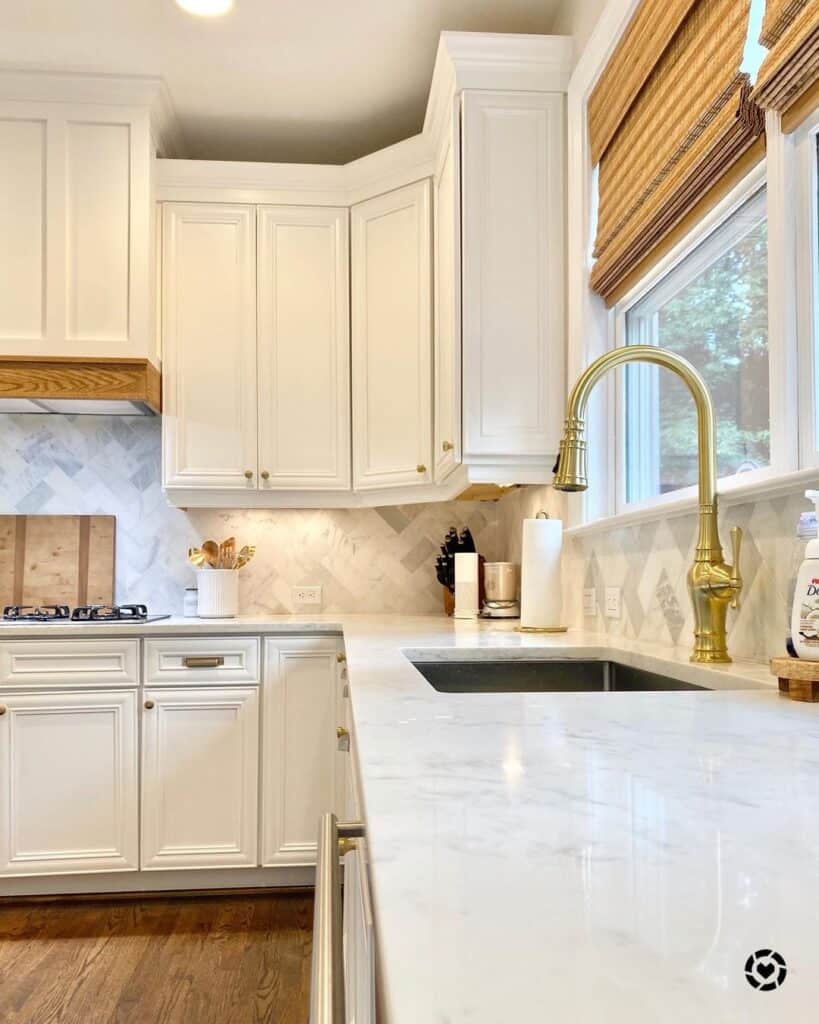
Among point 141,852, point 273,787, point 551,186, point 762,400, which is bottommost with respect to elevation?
point 141,852

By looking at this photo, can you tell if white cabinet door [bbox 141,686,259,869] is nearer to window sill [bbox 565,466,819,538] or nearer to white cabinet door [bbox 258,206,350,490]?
white cabinet door [bbox 258,206,350,490]

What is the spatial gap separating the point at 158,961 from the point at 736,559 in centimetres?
184

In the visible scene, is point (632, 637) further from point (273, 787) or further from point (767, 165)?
point (273, 787)

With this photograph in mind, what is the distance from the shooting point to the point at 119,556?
343 cm

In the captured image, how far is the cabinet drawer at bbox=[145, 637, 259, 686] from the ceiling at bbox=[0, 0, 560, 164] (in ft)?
6.26

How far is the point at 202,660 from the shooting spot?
2.81m

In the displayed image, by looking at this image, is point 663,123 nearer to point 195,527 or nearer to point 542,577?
point 542,577

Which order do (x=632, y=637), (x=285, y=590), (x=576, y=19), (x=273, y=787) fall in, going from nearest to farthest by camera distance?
A: (x=632, y=637)
(x=576, y=19)
(x=273, y=787)
(x=285, y=590)

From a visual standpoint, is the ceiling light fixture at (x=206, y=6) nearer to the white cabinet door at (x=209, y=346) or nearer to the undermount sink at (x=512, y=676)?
the white cabinet door at (x=209, y=346)

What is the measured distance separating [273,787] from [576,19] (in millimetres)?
2526

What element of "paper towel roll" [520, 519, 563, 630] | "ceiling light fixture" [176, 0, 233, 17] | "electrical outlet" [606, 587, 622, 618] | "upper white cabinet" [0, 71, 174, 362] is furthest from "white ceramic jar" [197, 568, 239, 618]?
"ceiling light fixture" [176, 0, 233, 17]

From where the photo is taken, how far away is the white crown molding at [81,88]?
300 centimetres

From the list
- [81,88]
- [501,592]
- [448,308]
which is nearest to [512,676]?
[501,592]

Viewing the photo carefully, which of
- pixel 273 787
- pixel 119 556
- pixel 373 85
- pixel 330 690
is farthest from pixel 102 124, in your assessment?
pixel 273 787
